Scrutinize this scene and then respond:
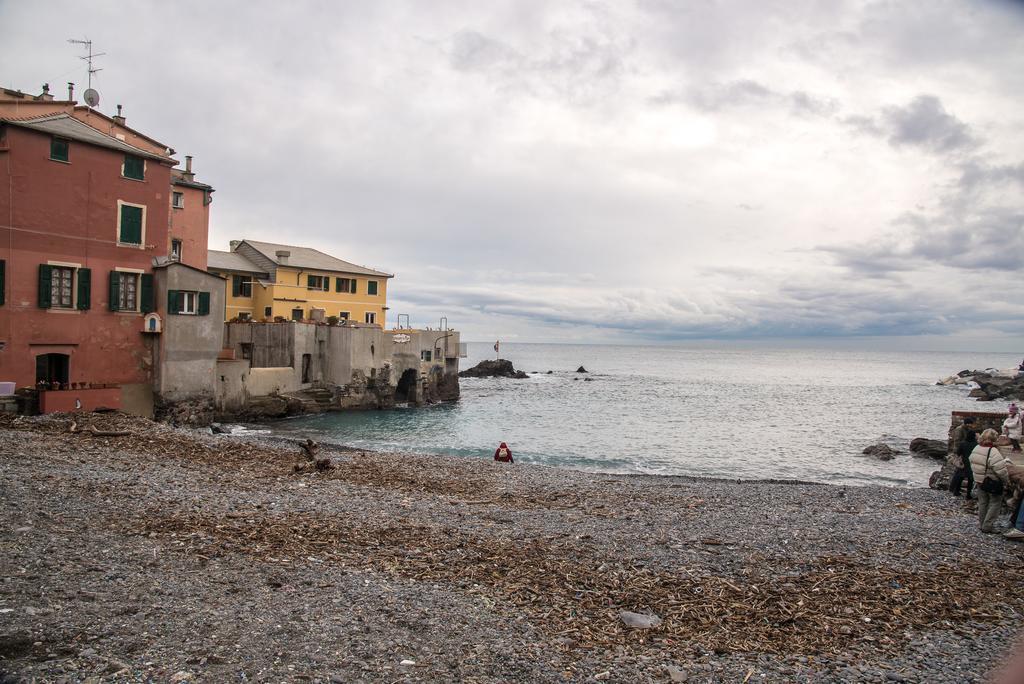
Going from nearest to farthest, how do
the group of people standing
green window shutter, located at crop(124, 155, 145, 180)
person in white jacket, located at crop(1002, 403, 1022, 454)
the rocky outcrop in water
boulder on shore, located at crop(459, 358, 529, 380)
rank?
1. the group of people standing
2. person in white jacket, located at crop(1002, 403, 1022, 454)
3. green window shutter, located at crop(124, 155, 145, 180)
4. the rocky outcrop in water
5. boulder on shore, located at crop(459, 358, 529, 380)

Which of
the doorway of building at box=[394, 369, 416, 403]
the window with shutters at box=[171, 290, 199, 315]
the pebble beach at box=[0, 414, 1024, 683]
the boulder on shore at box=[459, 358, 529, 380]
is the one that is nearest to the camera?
the pebble beach at box=[0, 414, 1024, 683]

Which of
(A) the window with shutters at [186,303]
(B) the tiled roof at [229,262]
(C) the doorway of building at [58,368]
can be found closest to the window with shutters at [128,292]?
(A) the window with shutters at [186,303]

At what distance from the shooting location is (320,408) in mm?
49531

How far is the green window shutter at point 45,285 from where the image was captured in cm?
2927

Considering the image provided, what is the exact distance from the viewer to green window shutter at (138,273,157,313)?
109ft

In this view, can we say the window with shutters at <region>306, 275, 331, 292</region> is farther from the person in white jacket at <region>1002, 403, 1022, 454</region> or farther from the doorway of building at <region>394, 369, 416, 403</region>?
the person in white jacket at <region>1002, 403, 1022, 454</region>

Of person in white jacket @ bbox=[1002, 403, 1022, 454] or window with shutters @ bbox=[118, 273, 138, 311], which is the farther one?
window with shutters @ bbox=[118, 273, 138, 311]

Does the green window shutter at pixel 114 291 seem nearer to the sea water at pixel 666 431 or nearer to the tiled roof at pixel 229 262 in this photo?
the sea water at pixel 666 431

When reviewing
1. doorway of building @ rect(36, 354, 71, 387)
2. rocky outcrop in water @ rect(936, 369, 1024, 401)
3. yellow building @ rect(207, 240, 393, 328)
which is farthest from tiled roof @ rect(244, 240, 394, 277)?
rocky outcrop in water @ rect(936, 369, 1024, 401)

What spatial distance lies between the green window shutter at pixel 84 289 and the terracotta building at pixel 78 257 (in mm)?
46

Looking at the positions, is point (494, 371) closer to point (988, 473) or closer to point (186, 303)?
point (186, 303)

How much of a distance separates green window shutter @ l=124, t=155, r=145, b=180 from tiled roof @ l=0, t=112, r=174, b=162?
27 cm

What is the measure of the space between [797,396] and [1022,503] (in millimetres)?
79007

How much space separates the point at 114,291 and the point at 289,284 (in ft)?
73.4
